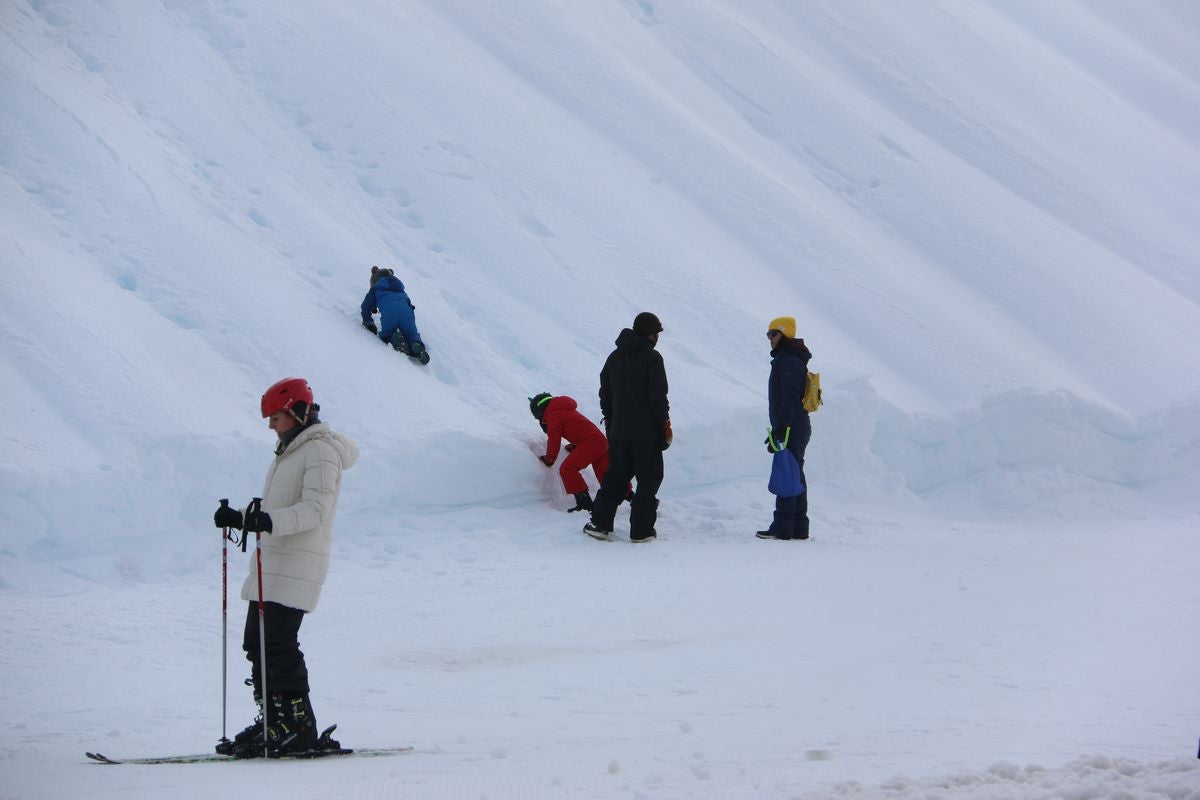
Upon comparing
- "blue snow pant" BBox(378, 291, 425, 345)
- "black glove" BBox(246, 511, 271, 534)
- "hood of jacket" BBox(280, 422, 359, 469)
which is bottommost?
"black glove" BBox(246, 511, 271, 534)

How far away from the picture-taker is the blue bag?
10.6 m

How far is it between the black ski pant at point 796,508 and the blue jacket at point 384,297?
4.00 meters

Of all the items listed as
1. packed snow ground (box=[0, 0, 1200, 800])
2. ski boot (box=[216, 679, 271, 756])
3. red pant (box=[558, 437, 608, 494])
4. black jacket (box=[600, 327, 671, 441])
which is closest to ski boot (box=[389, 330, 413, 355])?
packed snow ground (box=[0, 0, 1200, 800])

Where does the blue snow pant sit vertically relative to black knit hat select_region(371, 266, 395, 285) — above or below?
below

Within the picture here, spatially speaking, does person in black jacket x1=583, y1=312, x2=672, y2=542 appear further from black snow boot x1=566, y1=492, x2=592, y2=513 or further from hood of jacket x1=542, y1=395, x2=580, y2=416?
hood of jacket x1=542, y1=395, x2=580, y2=416

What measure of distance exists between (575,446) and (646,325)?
133 centimetres

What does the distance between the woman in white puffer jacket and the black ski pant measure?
5.94m

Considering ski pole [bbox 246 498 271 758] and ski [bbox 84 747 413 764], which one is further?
ski pole [bbox 246 498 271 758]

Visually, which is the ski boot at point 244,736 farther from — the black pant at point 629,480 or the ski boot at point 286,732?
the black pant at point 629,480

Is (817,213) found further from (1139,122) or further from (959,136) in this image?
(1139,122)

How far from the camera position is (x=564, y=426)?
432 inches

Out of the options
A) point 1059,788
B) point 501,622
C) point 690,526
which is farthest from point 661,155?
point 1059,788

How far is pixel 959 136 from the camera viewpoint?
20906mm

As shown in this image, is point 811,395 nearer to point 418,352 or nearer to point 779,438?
point 779,438
